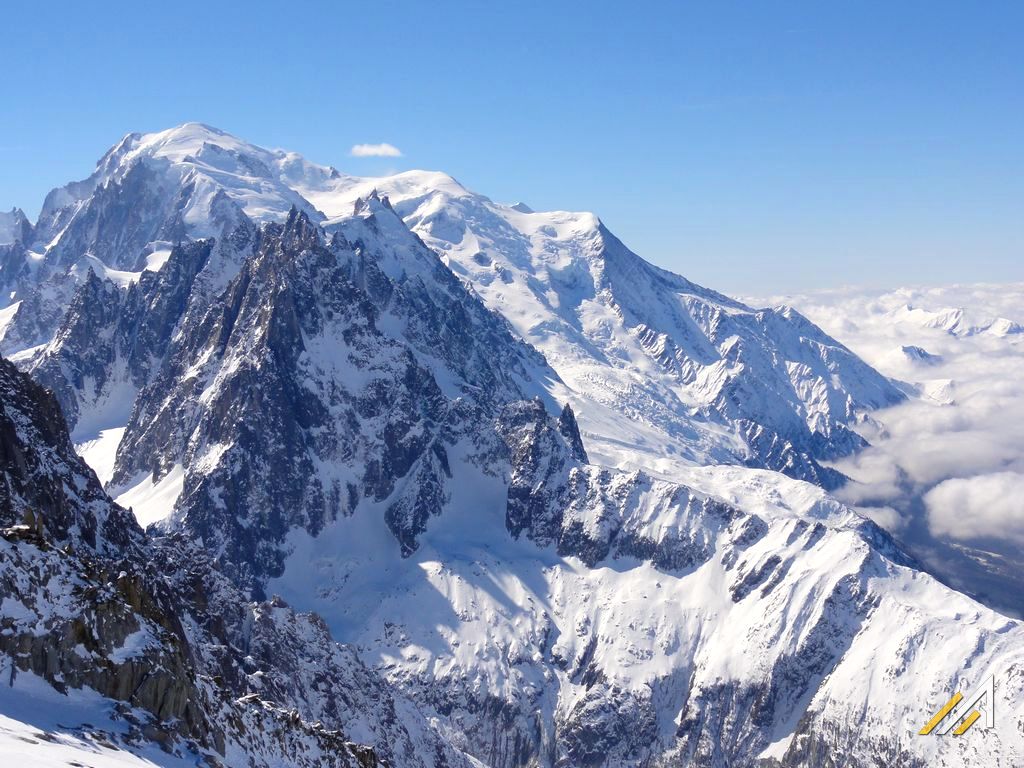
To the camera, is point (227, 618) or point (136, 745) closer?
point (136, 745)

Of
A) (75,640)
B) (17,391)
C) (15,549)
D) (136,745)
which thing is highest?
(17,391)

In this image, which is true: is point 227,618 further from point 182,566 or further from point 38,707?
point 38,707

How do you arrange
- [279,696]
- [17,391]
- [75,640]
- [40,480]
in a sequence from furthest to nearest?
[279,696]
[17,391]
[40,480]
[75,640]

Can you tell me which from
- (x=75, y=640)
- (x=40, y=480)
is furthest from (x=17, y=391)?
(x=75, y=640)

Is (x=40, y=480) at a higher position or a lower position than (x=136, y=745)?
higher

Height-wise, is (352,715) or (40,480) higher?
(40,480)

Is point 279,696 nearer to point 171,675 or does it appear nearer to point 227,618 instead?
point 227,618

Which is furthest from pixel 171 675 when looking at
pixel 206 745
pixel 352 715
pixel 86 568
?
pixel 352 715

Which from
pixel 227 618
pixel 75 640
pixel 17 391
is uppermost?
pixel 17 391

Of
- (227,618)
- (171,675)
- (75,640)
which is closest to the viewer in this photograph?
(75,640)
